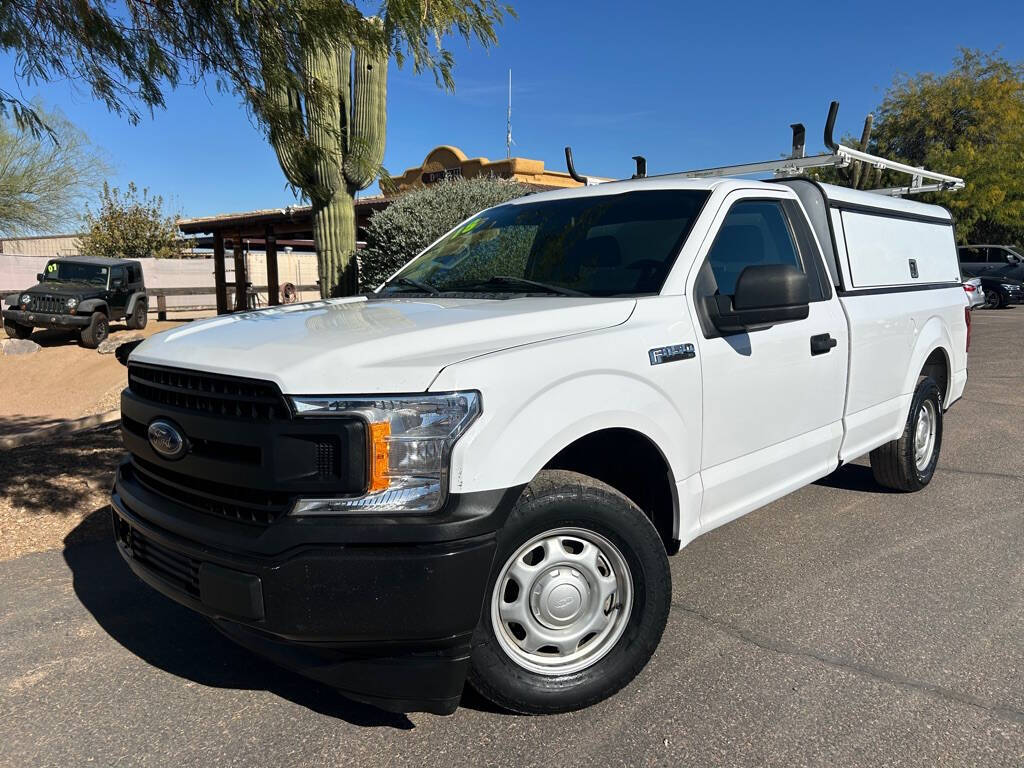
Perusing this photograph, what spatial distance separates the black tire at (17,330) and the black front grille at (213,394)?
1861cm

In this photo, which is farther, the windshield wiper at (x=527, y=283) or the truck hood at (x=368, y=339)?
the windshield wiper at (x=527, y=283)

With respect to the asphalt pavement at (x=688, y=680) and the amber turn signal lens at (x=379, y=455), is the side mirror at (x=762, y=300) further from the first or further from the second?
the amber turn signal lens at (x=379, y=455)

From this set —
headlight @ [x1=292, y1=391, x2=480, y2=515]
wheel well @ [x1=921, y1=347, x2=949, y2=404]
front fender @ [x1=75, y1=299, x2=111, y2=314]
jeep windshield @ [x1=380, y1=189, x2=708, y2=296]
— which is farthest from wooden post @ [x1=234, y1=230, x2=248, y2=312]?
headlight @ [x1=292, y1=391, x2=480, y2=515]

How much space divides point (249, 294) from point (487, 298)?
21.1 m

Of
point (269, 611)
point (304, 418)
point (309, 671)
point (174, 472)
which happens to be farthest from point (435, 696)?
point (174, 472)

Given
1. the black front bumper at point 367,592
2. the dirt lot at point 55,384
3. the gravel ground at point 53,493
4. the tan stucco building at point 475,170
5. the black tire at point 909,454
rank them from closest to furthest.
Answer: the black front bumper at point 367,592
the gravel ground at point 53,493
the black tire at point 909,454
the dirt lot at point 55,384
the tan stucco building at point 475,170

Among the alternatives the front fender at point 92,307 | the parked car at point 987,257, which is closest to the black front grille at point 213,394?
the front fender at point 92,307

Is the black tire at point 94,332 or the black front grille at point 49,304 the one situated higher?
the black front grille at point 49,304

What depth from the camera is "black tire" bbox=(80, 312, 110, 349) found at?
18266 millimetres

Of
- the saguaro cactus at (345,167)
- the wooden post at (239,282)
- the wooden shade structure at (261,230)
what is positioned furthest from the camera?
the wooden post at (239,282)

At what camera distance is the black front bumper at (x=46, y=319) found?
18.1m

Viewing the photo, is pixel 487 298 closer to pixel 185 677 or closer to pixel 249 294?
pixel 185 677

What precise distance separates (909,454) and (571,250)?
2.95m

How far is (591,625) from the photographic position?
9.55 feet
